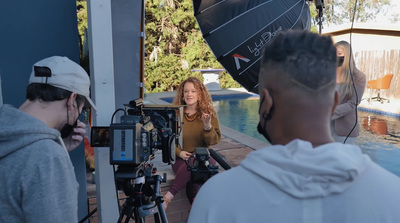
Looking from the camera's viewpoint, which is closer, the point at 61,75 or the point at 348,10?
the point at 61,75

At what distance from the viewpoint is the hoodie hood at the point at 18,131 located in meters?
0.92

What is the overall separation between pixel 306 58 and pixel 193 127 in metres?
2.03

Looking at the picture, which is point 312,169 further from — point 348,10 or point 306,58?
point 348,10

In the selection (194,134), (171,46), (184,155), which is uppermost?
(171,46)

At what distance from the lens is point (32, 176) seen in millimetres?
898

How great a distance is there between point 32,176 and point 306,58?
2.65 feet

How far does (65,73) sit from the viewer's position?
1.12 meters

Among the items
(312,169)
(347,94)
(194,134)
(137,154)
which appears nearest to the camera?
(312,169)

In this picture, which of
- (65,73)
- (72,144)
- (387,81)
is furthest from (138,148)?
(387,81)

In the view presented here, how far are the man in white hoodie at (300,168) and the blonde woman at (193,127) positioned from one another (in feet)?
5.78

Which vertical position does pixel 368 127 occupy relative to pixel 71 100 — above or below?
below

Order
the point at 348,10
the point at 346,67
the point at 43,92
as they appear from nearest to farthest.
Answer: the point at 43,92, the point at 346,67, the point at 348,10

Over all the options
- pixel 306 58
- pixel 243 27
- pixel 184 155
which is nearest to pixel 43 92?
pixel 306 58

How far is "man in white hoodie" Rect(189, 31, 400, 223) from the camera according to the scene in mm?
583
